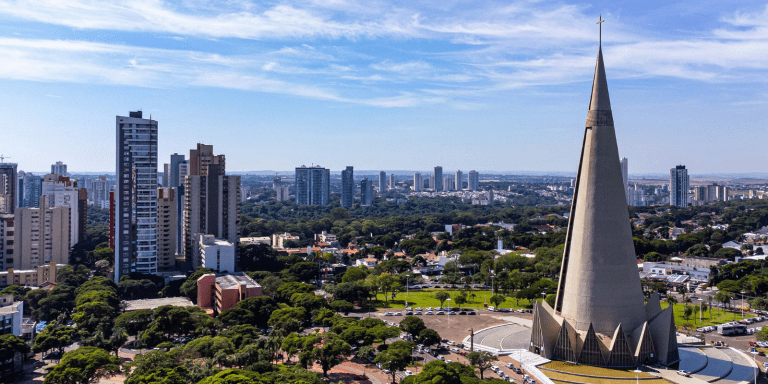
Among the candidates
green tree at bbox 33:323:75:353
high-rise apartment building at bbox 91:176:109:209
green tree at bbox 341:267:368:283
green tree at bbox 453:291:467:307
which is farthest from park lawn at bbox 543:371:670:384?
high-rise apartment building at bbox 91:176:109:209

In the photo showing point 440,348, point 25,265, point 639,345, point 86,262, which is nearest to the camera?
point 639,345

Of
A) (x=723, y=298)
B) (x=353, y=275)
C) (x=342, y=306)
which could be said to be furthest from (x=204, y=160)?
(x=723, y=298)

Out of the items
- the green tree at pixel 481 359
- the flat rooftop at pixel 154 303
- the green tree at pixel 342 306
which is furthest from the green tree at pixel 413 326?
the flat rooftop at pixel 154 303

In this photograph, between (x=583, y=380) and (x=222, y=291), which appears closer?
(x=583, y=380)

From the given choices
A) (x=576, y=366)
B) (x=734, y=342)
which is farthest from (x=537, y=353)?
(x=734, y=342)

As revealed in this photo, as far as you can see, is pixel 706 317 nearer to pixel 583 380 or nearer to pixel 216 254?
pixel 583 380

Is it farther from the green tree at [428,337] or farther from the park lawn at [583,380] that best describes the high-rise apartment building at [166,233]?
the park lawn at [583,380]

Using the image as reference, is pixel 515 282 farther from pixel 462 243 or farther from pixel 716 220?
pixel 716 220
